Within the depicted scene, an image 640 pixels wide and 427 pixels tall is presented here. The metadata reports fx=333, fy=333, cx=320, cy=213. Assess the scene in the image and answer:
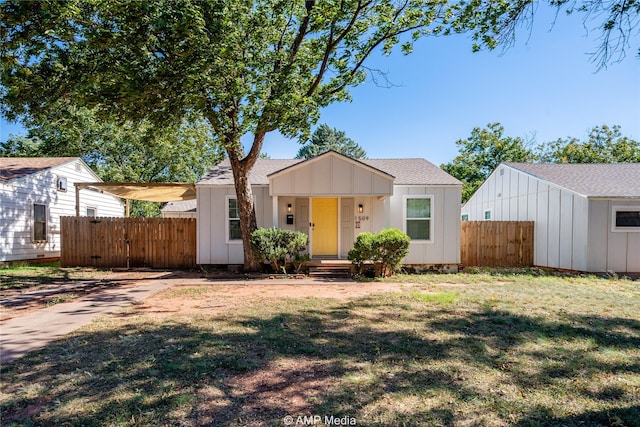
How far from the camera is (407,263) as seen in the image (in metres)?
11.0

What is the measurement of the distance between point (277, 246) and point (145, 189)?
566 cm

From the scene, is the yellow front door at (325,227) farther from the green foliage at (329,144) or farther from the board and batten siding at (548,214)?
the green foliage at (329,144)

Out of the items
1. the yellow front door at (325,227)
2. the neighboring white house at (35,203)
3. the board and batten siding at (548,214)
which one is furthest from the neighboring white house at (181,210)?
the board and batten siding at (548,214)

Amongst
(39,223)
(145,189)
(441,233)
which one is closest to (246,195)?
(145,189)

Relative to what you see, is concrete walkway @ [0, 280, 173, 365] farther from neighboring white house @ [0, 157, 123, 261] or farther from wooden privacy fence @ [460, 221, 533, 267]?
wooden privacy fence @ [460, 221, 533, 267]

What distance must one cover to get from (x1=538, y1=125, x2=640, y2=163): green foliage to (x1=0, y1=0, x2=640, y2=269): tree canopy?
2515 cm

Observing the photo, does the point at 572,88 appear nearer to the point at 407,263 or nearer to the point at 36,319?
the point at 407,263

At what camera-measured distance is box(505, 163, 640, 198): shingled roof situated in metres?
10.4

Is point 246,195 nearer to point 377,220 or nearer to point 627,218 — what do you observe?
point 377,220

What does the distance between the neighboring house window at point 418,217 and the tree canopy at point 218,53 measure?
425cm

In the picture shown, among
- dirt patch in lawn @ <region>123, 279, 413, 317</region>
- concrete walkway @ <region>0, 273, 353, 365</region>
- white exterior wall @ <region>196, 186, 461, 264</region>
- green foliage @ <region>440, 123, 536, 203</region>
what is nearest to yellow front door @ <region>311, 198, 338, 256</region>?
white exterior wall @ <region>196, 186, 461, 264</region>

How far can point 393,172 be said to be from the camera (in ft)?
39.0

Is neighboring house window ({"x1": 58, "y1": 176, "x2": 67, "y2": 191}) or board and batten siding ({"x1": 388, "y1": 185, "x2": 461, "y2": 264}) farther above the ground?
neighboring house window ({"x1": 58, "y1": 176, "x2": 67, "y2": 191})

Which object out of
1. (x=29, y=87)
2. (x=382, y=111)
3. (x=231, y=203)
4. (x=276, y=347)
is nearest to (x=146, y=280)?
(x=231, y=203)
